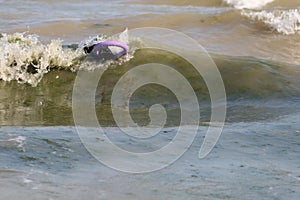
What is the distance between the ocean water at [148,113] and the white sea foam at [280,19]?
6cm

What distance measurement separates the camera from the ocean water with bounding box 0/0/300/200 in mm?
3428

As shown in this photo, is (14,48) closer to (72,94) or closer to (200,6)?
(72,94)

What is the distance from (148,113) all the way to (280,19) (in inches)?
300

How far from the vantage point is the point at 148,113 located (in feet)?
18.8

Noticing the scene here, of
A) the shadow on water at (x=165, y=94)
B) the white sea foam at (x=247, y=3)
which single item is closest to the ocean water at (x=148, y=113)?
the shadow on water at (x=165, y=94)

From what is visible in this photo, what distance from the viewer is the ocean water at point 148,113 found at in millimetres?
3428

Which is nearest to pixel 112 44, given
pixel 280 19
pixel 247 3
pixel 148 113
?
pixel 148 113

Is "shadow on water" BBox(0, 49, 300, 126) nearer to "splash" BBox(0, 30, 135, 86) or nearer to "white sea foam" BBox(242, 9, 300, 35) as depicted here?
"splash" BBox(0, 30, 135, 86)

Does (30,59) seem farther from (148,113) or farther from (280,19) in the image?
(280,19)

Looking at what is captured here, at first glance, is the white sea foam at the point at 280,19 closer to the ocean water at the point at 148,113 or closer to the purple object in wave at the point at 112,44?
the ocean water at the point at 148,113

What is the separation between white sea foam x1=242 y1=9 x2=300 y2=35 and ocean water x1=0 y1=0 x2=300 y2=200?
55 millimetres

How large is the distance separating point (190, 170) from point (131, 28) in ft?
26.6

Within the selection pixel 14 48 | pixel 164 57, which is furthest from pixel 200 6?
pixel 14 48

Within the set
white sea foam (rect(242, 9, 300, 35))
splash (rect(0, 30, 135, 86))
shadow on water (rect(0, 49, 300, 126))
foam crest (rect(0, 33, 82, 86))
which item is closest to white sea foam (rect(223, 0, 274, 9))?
white sea foam (rect(242, 9, 300, 35))
